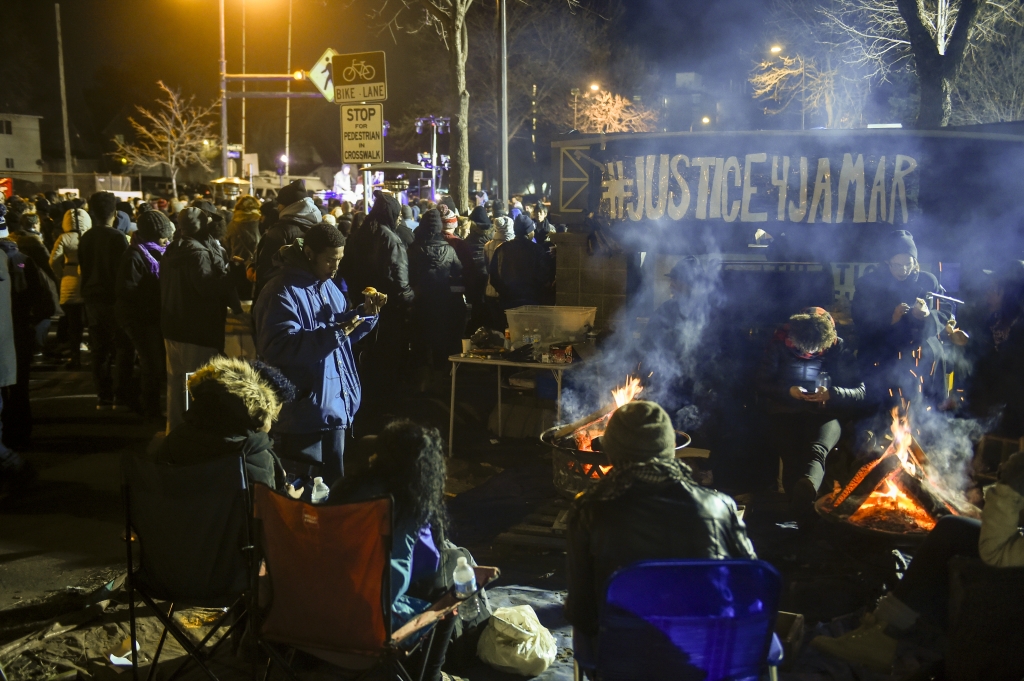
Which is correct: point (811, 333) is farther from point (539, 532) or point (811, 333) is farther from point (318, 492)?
point (318, 492)

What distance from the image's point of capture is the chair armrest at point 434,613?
317 centimetres

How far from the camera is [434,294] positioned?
9422 mm

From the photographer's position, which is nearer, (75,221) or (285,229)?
(285,229)

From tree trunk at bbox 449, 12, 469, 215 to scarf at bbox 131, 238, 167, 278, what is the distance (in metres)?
12.8

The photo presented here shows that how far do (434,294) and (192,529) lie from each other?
20.3 feet

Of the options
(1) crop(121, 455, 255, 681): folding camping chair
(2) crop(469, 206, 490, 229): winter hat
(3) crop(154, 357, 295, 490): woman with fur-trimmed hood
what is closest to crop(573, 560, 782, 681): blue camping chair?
(1) crop(121, 455, 255, 681): folding camping chair

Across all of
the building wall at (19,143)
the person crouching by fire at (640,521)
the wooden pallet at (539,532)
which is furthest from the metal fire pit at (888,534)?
the building wall at (19,143)

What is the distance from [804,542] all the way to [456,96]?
662 inches

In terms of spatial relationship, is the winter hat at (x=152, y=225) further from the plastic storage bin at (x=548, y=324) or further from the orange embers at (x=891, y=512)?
the orange embers at (x=891, y=512)

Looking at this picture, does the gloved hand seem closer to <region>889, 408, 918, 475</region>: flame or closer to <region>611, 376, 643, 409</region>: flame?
<region>889, 408, 918, 475</region>: flame

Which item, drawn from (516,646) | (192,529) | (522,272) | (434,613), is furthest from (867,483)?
(522,272)

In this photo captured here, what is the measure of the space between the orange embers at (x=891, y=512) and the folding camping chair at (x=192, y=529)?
3.49 meters

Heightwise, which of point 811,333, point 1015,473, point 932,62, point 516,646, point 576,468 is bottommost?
point 516,646

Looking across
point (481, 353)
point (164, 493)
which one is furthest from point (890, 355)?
point (164, 493)
